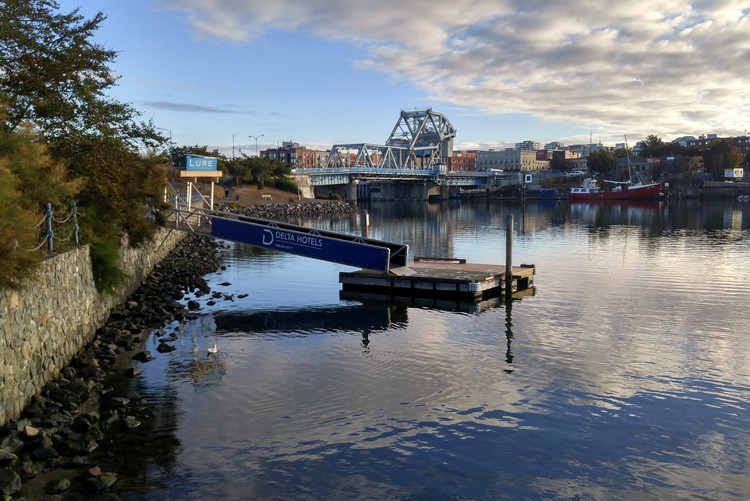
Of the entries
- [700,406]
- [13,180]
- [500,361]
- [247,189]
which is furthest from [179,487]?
[247,189]

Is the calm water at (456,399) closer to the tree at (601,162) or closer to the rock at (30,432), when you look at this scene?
the rock at (30,432)

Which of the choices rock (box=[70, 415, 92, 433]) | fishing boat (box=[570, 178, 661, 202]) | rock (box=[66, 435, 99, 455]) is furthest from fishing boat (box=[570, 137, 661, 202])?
rock (box=[66, 435, 99, 455])

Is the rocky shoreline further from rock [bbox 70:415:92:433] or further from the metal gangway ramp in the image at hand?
the metal gangway ramp

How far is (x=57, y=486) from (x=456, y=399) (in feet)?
28.5

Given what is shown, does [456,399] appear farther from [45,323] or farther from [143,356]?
[45,323]

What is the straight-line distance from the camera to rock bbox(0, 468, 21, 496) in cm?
991

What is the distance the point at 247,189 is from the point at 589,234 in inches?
3005

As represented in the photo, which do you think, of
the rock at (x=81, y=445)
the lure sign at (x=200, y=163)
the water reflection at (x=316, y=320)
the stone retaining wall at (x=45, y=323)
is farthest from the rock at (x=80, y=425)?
the lure sign at (x=200, y=163)

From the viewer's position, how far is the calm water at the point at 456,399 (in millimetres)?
11062

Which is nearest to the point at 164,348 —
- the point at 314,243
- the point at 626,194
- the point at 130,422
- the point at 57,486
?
the point at 130,422

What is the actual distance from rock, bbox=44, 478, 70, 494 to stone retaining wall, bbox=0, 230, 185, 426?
199 centimetres

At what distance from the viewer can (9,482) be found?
10008 mm

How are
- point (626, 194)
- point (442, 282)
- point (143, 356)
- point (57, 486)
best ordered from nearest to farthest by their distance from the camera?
1. point (57, 486)
2. point (143, 356)
3. point (442, 282)
4. point (626, 194)

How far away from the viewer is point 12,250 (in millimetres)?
11797
